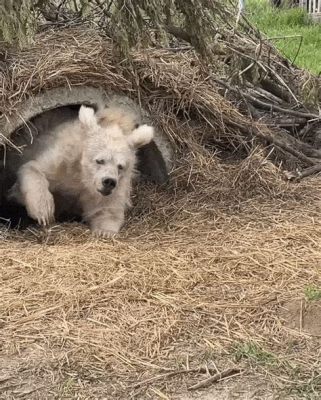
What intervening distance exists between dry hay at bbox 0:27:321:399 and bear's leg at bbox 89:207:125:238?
8cm

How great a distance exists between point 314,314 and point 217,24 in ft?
10.3

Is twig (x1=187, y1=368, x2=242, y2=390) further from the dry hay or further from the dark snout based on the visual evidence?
the dark snout

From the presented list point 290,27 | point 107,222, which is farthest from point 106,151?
point 290,27

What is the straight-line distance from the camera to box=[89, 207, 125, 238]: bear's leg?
18.4ft

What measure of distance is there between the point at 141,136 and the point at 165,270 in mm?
1461

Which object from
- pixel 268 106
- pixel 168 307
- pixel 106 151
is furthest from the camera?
pixel 268 106

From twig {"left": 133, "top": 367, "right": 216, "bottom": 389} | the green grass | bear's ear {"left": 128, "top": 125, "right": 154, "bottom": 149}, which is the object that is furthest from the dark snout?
the green grass

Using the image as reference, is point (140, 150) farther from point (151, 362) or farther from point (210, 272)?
point (151, 362)

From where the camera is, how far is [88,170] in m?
5.76

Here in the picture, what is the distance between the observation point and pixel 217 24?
6.41 metres

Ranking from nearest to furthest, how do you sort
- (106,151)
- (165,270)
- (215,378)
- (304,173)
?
(215,378) → (165,270) → (106,151) → (304,173)

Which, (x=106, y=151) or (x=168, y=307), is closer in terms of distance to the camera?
(x=168, y=307)

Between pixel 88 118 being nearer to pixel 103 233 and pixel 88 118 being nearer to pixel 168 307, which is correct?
pixel 103 233

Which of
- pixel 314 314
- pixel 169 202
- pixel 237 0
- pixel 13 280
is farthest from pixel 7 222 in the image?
pixel 314 314
